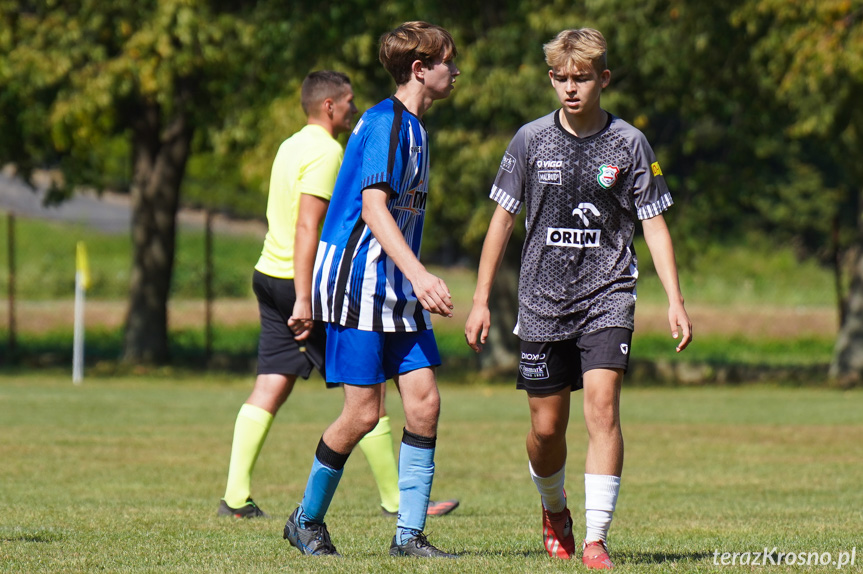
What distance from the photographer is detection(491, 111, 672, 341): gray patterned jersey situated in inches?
193

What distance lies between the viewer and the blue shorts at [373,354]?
4.92 metres

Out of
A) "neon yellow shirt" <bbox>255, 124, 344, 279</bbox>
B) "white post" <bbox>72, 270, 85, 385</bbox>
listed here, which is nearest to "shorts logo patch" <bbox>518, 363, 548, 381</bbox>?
"neon yellow shirt" <bbox>255, 124, 344, 279</bbox>

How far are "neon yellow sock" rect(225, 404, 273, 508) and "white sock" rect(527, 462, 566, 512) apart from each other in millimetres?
1993

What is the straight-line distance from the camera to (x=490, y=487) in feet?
27.6

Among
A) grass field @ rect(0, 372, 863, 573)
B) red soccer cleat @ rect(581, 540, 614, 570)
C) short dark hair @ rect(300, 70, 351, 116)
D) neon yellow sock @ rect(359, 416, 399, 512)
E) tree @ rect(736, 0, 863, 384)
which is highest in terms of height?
tree @ rect(736, 0, 863, 384)

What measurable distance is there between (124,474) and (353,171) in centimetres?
447

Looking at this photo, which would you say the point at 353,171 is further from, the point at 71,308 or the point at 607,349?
the point at 71,308

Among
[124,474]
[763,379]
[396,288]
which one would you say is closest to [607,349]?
[396,288]

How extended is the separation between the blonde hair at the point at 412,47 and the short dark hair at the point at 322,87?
1714mm

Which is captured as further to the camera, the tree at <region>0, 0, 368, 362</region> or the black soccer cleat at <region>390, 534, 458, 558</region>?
the tree at <region>0, 0, 368, 362</region>

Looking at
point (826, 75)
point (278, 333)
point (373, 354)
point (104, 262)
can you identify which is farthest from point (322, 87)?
point (104, 262)

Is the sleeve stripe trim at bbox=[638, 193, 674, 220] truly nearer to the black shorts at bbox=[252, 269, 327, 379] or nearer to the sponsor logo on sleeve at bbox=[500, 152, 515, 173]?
the sponsor logo on sleeve at bbox=[500, 152, 515, 173]

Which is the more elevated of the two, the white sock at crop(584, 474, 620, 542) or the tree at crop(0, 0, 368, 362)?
the tree at crop(0, 0, 368, 362)

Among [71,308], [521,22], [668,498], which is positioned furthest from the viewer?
[71,308]
